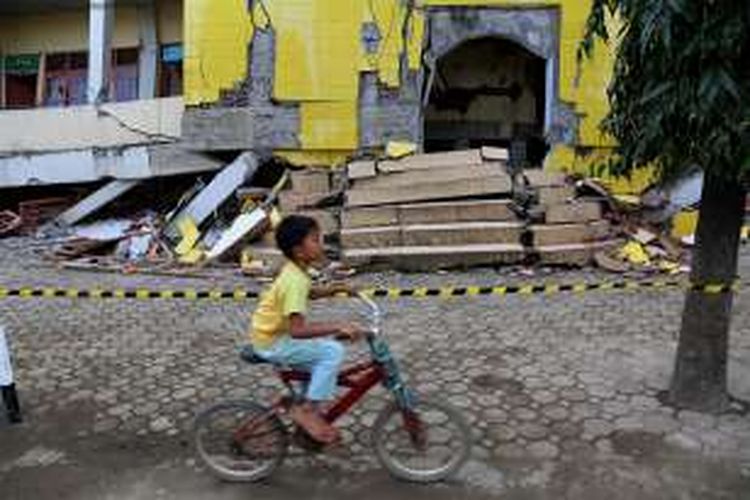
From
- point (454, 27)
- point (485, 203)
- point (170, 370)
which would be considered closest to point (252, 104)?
point (454, 27)

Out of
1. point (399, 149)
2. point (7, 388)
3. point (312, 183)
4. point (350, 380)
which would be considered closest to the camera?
point (350, 380)

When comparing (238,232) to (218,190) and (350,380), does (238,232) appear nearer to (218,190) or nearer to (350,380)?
(218,190)

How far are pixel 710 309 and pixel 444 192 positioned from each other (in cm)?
584

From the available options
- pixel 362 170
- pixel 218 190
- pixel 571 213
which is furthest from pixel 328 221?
pixel 571 213

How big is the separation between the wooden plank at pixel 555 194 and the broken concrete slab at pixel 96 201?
6.77 meters

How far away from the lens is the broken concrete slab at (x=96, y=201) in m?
15.2

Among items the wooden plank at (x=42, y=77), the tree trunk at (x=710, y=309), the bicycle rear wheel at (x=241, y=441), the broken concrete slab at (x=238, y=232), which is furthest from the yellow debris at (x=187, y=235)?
the wooden plank at (x=42, y=77)

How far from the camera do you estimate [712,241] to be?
20.5 ft

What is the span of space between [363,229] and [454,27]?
378cm

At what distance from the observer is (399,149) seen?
43.6ft

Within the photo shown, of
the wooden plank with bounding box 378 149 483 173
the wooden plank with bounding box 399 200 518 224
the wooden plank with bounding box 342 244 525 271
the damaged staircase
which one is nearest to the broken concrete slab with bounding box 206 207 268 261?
the damaged staircase

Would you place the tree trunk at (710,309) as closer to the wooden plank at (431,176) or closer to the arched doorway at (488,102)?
the wooden plank at (431,176)

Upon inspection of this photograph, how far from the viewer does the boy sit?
511 centimetres

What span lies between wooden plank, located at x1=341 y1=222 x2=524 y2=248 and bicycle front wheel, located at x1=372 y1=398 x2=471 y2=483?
602 cm
